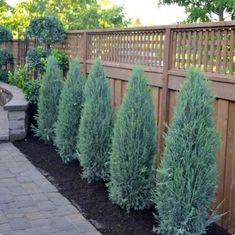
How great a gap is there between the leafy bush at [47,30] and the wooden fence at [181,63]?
1.94 m

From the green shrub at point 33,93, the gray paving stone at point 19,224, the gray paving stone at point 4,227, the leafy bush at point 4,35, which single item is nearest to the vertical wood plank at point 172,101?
the gray paving stone at point 19,224

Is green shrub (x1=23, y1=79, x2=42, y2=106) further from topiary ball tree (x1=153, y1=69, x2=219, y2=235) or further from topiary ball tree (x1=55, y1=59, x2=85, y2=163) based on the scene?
topiary ball tree (x1=153, y1=69, x2=219, y2=235)

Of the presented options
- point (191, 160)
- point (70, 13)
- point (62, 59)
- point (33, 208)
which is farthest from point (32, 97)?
point (70, 13)

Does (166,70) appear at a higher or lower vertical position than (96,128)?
higher

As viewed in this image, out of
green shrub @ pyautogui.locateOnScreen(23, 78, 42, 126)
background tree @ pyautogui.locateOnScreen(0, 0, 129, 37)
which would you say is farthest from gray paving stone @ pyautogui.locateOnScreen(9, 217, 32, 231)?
background tree @ pyautogui.locateOnScreen(0, 0, 129, 37)

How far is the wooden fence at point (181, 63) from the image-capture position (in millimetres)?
3512

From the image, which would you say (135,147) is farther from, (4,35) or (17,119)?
(4,35)

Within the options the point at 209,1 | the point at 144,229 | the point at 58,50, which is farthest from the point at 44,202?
the point at 209,1

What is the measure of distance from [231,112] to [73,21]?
17.7 metres

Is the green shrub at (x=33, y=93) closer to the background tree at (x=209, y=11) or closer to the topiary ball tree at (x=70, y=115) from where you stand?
the topiary ball tree at (x=70, y=115)

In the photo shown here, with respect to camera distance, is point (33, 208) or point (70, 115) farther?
point (70, 115)

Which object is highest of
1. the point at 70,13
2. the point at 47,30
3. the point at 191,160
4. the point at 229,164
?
the point at 70,13

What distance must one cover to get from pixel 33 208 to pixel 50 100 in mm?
2599

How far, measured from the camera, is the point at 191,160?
10.5 ft
